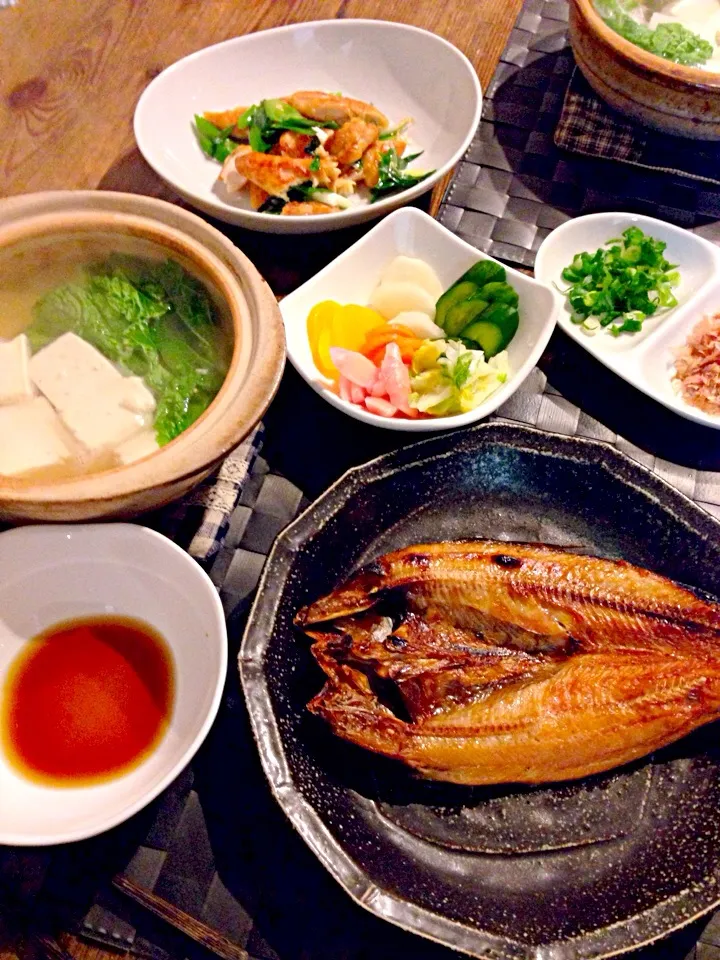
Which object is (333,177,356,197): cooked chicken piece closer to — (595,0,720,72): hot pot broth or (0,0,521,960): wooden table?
(0,0,521,960): wooden table

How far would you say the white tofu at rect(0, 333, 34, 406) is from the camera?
127cm

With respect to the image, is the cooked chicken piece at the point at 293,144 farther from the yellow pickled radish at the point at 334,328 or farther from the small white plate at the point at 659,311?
the small white plate at the point at 659,311

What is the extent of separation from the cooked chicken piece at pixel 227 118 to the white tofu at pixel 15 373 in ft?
3.42

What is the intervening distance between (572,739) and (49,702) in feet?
3.25

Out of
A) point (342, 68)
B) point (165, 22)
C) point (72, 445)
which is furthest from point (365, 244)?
point (165, 22)

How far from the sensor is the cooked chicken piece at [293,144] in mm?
1855

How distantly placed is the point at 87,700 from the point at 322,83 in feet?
6.46

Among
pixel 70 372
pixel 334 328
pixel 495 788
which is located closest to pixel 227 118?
pixel 334 328

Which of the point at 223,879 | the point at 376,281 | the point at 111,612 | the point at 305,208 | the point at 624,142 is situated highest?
the point at 624,142

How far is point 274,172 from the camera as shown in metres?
1.75

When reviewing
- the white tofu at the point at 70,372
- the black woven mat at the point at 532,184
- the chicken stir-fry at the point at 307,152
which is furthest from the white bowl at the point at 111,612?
the black woven mat at the point at 532,184

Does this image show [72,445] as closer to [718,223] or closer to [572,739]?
[572,739]

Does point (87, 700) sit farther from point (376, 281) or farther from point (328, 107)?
point (328, 107)

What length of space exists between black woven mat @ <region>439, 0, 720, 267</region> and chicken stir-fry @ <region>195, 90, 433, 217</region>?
8.5 inches
